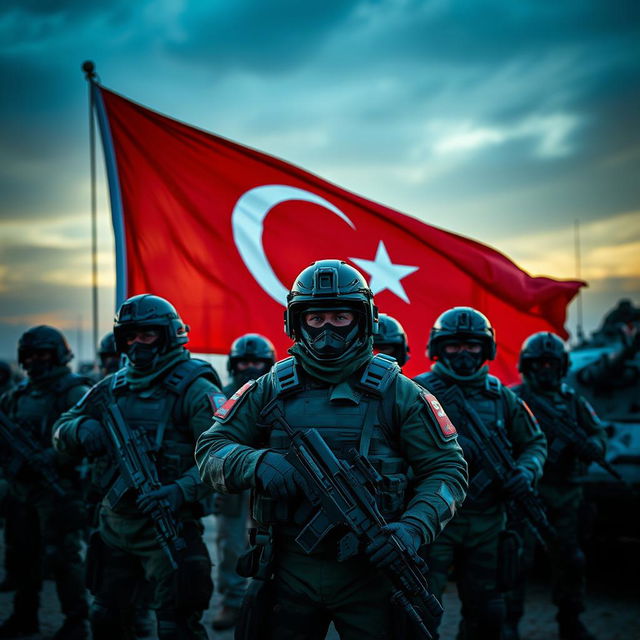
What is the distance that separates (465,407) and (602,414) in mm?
4432

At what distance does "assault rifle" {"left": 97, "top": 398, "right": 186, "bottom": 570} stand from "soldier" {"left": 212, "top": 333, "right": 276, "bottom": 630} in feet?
6.99

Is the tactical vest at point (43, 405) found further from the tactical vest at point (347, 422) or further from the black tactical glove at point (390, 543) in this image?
the black tactical glove at point (390, 543)

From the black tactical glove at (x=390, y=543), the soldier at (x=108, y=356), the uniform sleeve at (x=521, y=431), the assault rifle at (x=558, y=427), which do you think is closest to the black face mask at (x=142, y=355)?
the black tactical glove at (x=390, y=543)

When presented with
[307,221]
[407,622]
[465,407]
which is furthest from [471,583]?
[307,221]

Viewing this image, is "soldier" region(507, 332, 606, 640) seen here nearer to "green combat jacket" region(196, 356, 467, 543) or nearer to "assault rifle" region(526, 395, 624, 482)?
"assault rifle" region(526, 395, 624, 482)

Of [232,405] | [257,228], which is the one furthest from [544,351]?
[232,405]

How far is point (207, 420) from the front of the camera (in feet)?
14.7

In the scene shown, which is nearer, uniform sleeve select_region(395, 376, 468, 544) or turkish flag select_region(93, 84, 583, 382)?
uniform sleeve select_region(395, 376, 468, 544)

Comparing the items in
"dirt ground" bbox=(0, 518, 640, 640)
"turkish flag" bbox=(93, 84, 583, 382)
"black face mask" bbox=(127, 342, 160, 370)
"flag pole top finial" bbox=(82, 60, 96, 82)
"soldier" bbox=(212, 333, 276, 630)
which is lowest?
"dirt ground" bbox=(0, 518, 640, 640)

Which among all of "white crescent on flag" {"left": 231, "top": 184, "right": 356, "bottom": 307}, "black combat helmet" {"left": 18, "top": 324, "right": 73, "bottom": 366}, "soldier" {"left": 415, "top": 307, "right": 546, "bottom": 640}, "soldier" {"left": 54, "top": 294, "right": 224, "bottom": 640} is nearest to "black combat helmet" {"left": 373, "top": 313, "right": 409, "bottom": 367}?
"soldier" {"left": 415, "top": 307, "right": 546, "bottom": 640}

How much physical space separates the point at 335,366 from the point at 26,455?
150 inches

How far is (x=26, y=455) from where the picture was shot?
19.8 ft

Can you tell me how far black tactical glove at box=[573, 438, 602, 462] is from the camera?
6.47 metres

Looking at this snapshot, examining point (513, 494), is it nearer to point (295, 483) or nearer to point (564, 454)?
point (564, 454)
